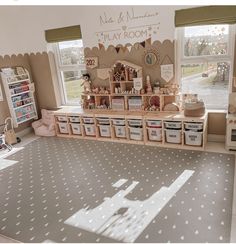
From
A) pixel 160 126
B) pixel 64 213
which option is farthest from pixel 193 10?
pixel 64 213

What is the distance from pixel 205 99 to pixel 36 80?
126 inches

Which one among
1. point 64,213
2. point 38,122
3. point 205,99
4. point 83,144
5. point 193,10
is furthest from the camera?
point 38,122

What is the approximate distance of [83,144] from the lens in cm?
410

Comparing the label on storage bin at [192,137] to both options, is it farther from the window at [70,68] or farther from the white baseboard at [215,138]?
the window at [70,68]

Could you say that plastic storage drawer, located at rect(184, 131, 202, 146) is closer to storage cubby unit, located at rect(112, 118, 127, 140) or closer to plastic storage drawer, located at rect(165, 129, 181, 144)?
plastic storage drawer, located at rect(165, 129, 181, 144)

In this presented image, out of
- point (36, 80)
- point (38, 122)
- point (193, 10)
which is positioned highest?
point (193, 10)

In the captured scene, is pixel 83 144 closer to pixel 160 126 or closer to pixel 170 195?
pixel 160 126

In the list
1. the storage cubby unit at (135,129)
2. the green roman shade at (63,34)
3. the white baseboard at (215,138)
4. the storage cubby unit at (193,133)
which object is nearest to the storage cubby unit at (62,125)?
the storage cubby unit at (135,129)

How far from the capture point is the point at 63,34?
4164mm

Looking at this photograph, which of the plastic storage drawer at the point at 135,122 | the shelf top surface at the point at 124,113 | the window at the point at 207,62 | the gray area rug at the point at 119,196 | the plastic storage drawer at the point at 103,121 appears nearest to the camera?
the gray area rug at the point at 119,196

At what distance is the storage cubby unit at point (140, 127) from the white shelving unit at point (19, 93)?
655 mm

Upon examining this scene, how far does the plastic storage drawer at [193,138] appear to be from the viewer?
350cm

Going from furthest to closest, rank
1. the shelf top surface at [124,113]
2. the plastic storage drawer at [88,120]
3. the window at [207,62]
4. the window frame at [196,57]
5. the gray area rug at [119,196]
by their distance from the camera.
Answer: the plastic storage drawer at [88,120]
the shelf top surface at [124,113]
the window at [207,62]
the window frame at [196,57]
the gray area rug at [119,196]
